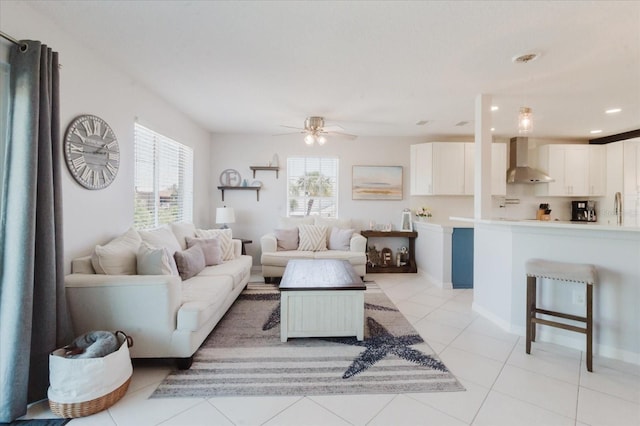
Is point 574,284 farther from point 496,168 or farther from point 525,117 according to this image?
point 496,168

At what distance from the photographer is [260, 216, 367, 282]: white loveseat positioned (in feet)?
14.1

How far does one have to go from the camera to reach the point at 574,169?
5016mm

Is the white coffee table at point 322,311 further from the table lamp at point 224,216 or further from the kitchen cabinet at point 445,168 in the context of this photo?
the kitchen cabinet at point 445,168

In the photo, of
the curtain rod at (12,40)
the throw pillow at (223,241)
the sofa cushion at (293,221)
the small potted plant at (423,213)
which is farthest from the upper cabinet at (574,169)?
the curtain rod at (12,40)

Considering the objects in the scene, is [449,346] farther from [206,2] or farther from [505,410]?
[206,2]

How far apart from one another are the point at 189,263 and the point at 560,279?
11.1 feet

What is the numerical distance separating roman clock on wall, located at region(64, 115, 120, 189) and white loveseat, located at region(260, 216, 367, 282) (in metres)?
2.24

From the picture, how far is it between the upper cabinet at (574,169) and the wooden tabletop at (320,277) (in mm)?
4444

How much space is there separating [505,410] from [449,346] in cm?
77

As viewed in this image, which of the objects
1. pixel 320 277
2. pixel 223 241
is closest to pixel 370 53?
pixel 320 277

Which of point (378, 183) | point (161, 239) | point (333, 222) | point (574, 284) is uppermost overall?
point (378, 183)

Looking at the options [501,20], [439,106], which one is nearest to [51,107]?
[501,20]

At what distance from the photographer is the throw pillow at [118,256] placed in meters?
2.21

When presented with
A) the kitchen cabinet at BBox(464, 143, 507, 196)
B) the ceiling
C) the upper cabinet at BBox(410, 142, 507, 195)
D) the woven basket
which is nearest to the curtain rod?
the ceiling
